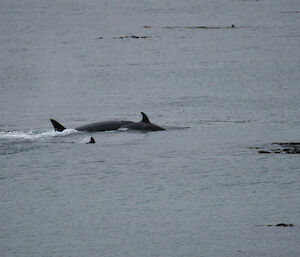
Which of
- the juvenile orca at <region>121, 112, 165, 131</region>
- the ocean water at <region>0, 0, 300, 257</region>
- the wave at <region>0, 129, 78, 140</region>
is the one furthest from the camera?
the juvenile orca at <region>121, 112, 165, 131</region>

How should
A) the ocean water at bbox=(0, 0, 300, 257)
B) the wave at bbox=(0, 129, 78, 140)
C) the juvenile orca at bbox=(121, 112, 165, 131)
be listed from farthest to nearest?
the juvenile orca at bbox=(121, 112, 165, 131) < the wave at bbox=(0, 129, 78, 140) < the ocean water at bbox=(0, 0, 300, 257)

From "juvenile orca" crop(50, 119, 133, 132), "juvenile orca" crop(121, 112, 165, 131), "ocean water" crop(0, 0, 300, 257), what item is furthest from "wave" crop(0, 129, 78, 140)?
"juvenile orca" crop(121, 112, 165, 131)

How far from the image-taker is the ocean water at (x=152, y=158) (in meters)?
15.1

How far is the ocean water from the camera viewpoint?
49.6 feet

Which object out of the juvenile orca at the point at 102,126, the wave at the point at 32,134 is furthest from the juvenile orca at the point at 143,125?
the wave at the point at 32,134

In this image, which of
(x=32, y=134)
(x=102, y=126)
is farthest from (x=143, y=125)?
(x=32, y=134)

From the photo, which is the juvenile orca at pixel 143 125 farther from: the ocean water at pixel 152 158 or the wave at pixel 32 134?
the wave at pixel 32 134

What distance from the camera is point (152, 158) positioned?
70.6ft

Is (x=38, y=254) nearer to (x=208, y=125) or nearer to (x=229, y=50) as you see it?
(x=208, y=125)

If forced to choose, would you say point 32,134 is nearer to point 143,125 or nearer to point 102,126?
point 102,126

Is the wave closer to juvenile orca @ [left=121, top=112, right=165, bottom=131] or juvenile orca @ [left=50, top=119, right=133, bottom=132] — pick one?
juvenile orca @ [left=50, top=119, right=133, bottom=132]

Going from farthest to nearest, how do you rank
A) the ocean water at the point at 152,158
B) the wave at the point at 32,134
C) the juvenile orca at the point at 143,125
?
the juvenile orca at the point at 143,125 → the wave at the point at 32,134 → the ocean water at the point at 152,158

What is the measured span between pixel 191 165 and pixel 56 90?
1807 cm

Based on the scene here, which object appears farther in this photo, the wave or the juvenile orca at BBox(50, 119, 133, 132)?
the juvenile orca at BBox(50, 119, 133, 132)
